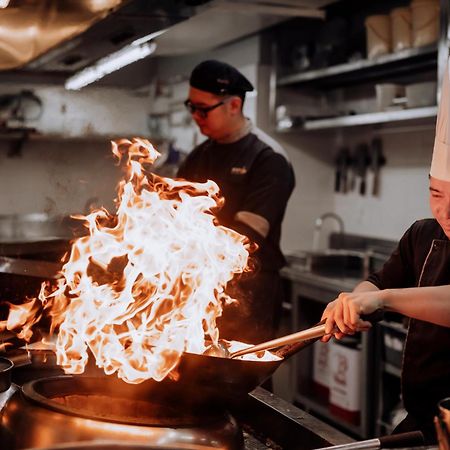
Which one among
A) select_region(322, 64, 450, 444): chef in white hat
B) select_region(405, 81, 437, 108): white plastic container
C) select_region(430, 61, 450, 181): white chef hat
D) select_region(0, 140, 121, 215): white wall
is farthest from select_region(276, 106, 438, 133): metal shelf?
select_region(430, 61, 450, 181): white chef hat

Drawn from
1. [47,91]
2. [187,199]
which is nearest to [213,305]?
[187,199]

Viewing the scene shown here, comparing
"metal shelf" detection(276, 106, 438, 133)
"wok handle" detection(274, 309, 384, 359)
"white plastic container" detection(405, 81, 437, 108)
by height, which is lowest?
"wok handle" detection(274, 309, 384, 359)

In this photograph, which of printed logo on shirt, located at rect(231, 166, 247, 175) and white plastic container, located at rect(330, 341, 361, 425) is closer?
printed logo on shirt, located at rect(231, 166, 247, 175)

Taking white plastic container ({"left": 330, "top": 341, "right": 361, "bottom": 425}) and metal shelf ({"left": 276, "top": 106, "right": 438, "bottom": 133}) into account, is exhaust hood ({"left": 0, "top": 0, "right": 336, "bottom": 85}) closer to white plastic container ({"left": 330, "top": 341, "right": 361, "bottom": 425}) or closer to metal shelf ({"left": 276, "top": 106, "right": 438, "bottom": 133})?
metal shelf ({"left": 276, "top": 106, "right": 438, "bottom": 133})

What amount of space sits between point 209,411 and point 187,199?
0.75 meters

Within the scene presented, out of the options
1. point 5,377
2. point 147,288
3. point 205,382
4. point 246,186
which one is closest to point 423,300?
point 205,382

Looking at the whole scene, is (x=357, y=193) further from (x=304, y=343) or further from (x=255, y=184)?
(x=304, y=343)

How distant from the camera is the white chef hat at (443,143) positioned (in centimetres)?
186

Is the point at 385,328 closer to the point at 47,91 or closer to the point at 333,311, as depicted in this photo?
the point at 333,311

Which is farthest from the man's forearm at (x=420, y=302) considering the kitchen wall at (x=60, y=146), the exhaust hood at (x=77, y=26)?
the kitchen wall at (x=60, y=146)

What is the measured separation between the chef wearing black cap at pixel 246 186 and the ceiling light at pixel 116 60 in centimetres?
79

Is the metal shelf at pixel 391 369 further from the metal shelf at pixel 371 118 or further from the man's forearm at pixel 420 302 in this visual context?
the man's forearm at pixel 420 302

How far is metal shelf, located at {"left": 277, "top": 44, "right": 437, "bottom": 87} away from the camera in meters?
4.40

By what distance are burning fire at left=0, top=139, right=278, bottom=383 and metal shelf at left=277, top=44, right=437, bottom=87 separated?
2562 mm
